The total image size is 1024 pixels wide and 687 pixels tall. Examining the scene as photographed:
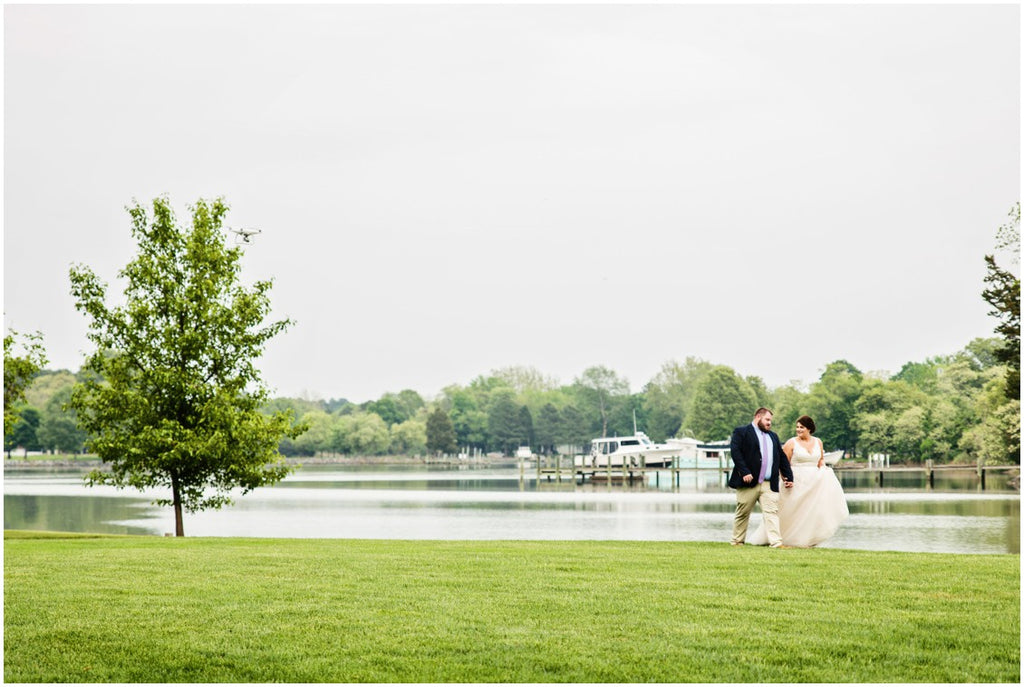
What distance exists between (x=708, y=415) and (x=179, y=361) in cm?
10491

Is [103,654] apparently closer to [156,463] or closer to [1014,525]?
[156,463]

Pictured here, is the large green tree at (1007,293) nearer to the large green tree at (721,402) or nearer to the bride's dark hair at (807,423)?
the bride's dark hair at (807,423)

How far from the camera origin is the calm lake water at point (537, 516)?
113ft

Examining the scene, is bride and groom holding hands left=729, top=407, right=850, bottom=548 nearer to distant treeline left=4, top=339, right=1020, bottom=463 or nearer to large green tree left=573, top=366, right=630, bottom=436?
distant treeline left=4, top=339, right=1020, bottom=463

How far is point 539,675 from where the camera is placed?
318 inches

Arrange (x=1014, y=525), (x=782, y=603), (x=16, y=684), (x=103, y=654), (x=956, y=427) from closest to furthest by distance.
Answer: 1. (x=16, y=684)
2. (x=103, y=654)
3. (x=782, y=603)
4. (x=1014, y=525)
5. (x=956, y=427)

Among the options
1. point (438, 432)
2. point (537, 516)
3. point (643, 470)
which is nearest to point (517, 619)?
point (537, 516)

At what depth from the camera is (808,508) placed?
17.2m

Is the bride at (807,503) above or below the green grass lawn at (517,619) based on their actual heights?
above

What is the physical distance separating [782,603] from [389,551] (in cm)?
748

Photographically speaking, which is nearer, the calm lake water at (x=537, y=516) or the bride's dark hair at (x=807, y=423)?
the bride's dark hair at (x=807, y=423)

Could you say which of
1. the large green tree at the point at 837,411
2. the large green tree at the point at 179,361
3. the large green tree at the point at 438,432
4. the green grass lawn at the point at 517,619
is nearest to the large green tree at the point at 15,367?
the large green tree at the point at 179,361

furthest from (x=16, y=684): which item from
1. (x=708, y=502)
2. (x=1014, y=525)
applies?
(x=708, y=502)

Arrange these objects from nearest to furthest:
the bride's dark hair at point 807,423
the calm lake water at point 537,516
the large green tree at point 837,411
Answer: the bride's dark hair at point 807,423 → the calm lake water at point 537,516 → the large green tree at point 837,411
